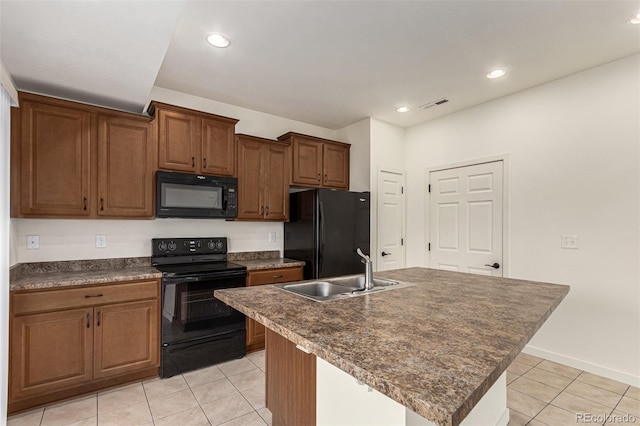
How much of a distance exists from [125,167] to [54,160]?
47 centimetres

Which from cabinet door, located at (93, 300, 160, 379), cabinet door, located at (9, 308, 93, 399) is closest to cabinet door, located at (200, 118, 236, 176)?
cabinet door, located at (93, 300, 160, 379)

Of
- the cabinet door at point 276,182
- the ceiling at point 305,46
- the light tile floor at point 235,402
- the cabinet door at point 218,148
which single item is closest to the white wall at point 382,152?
the ceiling at point 305,46

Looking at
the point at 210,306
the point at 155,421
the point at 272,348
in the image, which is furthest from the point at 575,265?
the point at 155,421

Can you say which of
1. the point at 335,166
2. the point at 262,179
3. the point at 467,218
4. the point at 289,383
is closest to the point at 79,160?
the point at 262,179

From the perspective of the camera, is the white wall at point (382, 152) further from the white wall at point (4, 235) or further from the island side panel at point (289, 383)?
the white wall at point (4, 235)

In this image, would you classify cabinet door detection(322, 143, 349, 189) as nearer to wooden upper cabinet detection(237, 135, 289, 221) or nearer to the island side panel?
wooden upper cabinet detection(237, 135, 289, 221)

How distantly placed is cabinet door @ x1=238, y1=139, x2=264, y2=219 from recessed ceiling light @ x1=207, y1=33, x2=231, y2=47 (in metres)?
1.10

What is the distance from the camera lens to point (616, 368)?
262cm

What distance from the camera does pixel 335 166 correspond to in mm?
4137

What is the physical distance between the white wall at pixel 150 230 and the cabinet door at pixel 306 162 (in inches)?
16.6

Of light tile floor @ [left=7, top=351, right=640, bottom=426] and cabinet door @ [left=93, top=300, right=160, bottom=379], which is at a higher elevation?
cabinet door @ [left=93, top=300, right=160, bottom=379]

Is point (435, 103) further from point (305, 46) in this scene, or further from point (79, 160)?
point (79, 160)

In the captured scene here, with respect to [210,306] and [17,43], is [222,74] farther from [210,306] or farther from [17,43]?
Answer: [210,306]

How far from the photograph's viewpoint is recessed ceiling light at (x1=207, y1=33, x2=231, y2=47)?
89.0 inches
